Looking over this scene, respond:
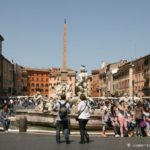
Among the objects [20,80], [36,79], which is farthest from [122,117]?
[36,79]

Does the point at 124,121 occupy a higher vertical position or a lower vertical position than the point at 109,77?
lower

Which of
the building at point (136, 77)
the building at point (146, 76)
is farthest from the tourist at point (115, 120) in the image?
the building at point (146, 76)

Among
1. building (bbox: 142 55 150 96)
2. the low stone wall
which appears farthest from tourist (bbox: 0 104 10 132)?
building (bbox: 142 55 150 96)

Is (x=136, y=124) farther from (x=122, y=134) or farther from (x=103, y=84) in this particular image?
(x=103, y=84)

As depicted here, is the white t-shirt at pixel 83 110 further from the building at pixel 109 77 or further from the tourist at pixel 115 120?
the building at pixel 109 77

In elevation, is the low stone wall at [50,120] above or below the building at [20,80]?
below

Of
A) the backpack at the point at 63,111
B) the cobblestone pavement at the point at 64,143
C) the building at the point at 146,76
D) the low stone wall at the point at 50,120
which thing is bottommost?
the cobblestone pavement at the point at 64,143

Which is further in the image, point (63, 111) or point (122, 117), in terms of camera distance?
point (122, 117)

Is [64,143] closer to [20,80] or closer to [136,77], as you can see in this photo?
[136,77]

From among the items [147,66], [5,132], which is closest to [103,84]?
[147,66]

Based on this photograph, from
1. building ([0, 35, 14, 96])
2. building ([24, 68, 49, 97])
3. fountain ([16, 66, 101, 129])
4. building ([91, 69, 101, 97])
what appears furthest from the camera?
building ([24, 68, 49, 97])

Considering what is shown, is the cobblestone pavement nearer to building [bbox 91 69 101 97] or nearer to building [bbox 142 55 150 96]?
building [bbox 142 55 150 96]

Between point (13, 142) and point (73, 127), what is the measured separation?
8.37 metres

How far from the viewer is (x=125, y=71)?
11150 cm
